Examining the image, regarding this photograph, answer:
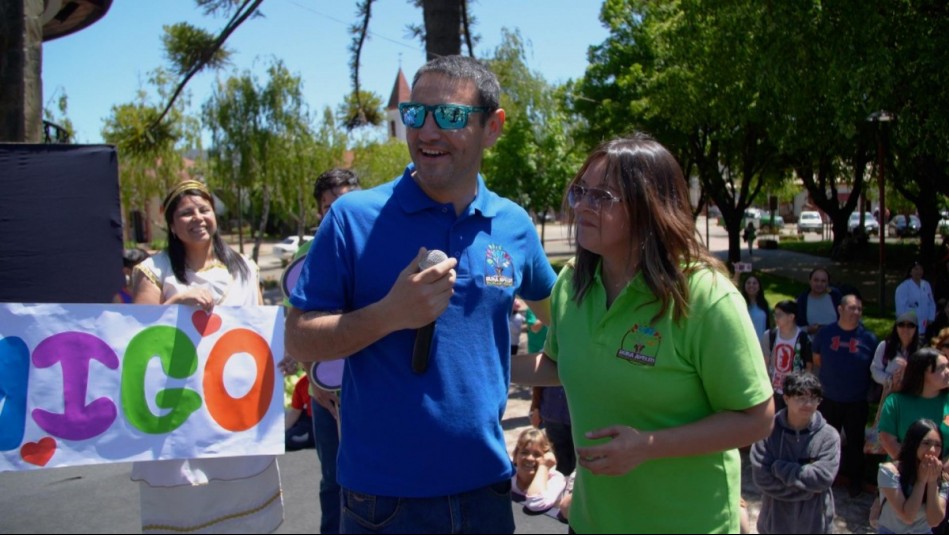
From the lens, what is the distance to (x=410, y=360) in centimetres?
218

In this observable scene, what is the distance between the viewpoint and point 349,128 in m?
7.02

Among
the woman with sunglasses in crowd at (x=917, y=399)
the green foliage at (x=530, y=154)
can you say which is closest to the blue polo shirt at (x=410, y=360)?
the woman with sunglasses in crowd at (x=917, y=399)

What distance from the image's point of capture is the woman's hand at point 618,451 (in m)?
1.88

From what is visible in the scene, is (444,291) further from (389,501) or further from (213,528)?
(213,528)

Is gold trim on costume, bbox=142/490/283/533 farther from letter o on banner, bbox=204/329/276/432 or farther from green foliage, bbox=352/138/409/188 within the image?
green foliage, bbox=352/138/409/188

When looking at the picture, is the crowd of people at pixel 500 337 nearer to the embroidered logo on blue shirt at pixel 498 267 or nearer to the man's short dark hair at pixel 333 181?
the embroidered logo on blue shirt at pixel 498 267

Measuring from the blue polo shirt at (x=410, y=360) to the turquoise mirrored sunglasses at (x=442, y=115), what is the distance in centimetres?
→ 20

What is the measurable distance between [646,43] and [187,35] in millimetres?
20907

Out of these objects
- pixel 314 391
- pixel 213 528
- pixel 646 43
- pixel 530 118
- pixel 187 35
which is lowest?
pixel 213 528

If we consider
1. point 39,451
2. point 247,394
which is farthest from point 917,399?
point 39,451

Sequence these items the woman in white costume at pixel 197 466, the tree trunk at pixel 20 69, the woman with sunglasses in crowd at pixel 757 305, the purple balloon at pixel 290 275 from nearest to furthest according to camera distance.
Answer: the woman in white costume at pixel 197 466 → the purple balloon at pixel 290 275 → the tree trunk at pixel 20 69 → the woman with sunglasses in crowd at pixel 757 305

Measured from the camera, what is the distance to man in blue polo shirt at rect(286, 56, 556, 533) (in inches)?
85.0

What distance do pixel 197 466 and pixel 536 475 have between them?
2283mm

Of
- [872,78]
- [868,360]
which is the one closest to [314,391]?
[868,360]
